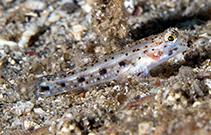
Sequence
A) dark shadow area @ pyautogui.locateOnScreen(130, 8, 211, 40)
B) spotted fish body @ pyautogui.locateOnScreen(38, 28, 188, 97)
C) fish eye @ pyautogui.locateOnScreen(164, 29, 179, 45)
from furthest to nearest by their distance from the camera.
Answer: dark shadow area @ pyautogui.locateOnScreen(130, 8, 211, 40) → spotted fish body @ pyautogui.locateOnScreen(38, 28, 188, 97) → fish eye @ pyautogui.locateOnScreen(164, 29, 179, 45)

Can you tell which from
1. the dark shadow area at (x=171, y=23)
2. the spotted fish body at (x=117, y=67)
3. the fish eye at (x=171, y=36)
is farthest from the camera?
the dark shadow area at (x=171, y=23)

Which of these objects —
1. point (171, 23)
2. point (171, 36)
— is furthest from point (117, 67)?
point (171, 23)

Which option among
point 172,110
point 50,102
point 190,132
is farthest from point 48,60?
point 190,132

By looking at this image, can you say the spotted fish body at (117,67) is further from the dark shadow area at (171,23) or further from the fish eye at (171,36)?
the dark shadow area at (171,23)

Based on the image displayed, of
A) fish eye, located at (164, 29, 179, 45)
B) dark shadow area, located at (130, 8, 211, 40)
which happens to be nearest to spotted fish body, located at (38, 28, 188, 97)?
fish eye, located at (164, 29, 179, 45)

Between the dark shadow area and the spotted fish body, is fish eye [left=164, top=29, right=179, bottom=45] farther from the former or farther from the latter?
the dark shadow area

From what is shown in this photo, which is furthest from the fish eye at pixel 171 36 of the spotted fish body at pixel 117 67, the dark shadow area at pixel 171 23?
the dark shadow area at pixel 171 23

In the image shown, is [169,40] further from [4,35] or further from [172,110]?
[4,35]
